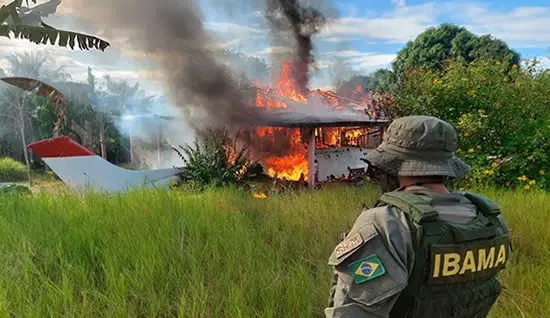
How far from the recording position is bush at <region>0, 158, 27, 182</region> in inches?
579

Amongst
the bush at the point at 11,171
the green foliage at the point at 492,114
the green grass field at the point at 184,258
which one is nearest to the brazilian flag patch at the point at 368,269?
the green grass field at the point at 184,258

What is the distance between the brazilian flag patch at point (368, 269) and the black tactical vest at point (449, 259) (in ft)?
0.44

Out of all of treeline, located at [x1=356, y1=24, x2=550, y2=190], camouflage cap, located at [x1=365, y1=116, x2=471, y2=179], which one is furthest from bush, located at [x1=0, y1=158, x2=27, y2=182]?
camouflage cap, located at [x1=365, y1=116, x2=471, y2=179]

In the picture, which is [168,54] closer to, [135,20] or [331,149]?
[135,20]

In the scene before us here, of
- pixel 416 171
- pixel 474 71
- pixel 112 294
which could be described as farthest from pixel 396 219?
pixel 474 71

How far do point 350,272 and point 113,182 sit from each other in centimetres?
1105

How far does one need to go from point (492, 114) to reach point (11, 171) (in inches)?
608

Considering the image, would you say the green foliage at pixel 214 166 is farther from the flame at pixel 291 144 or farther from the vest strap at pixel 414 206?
the vest strap at pixel 414 206

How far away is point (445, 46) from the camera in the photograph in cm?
2397

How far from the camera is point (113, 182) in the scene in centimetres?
1122

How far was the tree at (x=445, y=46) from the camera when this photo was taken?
22.7 metres

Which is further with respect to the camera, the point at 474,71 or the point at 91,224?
the point at 474,71

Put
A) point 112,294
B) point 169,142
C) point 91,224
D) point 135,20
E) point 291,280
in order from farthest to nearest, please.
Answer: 1. point 169,142
2. point 135,20
3. point 91,224
4. point 291,280
5. point 112,294

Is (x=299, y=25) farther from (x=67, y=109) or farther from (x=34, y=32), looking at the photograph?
(x=34, y=32)
